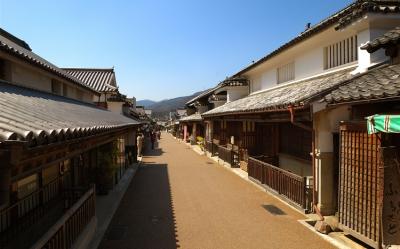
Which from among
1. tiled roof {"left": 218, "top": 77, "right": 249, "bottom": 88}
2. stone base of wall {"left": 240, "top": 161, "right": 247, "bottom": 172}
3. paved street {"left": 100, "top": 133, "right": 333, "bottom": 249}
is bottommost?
paved street {"left": 100, "top": 133, "right": 333, "bottom": 249}

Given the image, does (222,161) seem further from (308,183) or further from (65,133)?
(65,133)

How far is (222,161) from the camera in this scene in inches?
910

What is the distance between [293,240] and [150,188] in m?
7.75

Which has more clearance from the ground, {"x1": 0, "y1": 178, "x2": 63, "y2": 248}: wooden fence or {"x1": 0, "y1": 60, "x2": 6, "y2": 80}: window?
{"x1": 0, "y1": 60, "x2": 6, "y2": 80}: window

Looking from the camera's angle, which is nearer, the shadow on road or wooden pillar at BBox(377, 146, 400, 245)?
wooden pillar at BBox(377, 146, 400, 245)

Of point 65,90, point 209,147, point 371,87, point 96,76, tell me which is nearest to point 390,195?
point 371,87

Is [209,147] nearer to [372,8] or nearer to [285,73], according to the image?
[285,73]

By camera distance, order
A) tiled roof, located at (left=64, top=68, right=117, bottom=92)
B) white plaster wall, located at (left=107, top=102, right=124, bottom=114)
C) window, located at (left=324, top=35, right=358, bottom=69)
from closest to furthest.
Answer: window, located at (left=324, top=35, right=358, bottom=69) < white plaster wall, located at (left=107, top=102, right=124, bottom=114) < tiled roof, located at (left=64, top=68, right=117, bottom=92)

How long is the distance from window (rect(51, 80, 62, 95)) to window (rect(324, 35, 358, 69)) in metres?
10.5

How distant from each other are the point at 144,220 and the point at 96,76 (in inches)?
805

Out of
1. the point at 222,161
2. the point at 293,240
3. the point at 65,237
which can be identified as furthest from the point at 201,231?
the point at 222,161

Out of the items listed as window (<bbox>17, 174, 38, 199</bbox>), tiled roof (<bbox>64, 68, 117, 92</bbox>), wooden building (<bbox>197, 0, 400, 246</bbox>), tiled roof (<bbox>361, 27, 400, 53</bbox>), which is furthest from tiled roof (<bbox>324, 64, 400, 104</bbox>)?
tiled roof (<bbox>64, 68, 117, 92</bbox>)

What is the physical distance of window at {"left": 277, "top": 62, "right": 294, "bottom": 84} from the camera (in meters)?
16.4

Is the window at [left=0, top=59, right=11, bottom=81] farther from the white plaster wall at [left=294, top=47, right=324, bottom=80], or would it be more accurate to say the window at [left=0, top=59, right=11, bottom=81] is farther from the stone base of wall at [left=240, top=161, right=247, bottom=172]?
the stone base of wall at [left=240, top=161, right=247, bottom=172]
